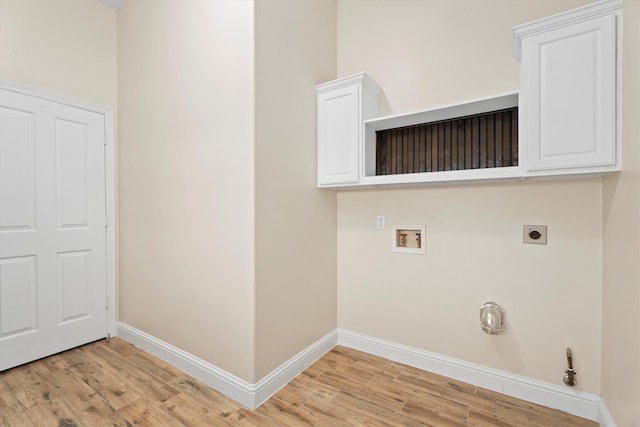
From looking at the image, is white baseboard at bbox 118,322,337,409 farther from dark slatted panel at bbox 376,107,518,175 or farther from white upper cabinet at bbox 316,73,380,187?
dark slatted panel at bbox 376,107,518,175

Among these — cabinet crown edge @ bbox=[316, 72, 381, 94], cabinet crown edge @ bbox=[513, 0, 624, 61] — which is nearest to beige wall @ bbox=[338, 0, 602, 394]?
cabinet crown edge @ bbox=[316, 72, 381, 94]

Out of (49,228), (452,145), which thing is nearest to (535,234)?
(452,145)

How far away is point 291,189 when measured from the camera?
2.08 metres

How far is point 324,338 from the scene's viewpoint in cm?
241

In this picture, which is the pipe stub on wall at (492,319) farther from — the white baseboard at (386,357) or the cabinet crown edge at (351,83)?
the cabinet crown edge at (351,83)

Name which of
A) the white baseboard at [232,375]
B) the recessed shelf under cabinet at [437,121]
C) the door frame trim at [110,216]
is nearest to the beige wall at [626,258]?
the recessed shelf under cabinet at [437,121]

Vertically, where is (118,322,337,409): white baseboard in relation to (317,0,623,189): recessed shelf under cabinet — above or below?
below

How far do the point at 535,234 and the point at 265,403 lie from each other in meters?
1.94

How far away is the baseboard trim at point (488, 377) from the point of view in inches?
65.6

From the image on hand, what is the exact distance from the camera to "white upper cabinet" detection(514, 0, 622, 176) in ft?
4.45

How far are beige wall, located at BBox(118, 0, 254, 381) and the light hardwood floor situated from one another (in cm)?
26

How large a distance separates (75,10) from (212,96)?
174 cm

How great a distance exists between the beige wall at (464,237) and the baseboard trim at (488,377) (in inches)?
1.8

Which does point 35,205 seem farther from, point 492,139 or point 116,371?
point 492,139
